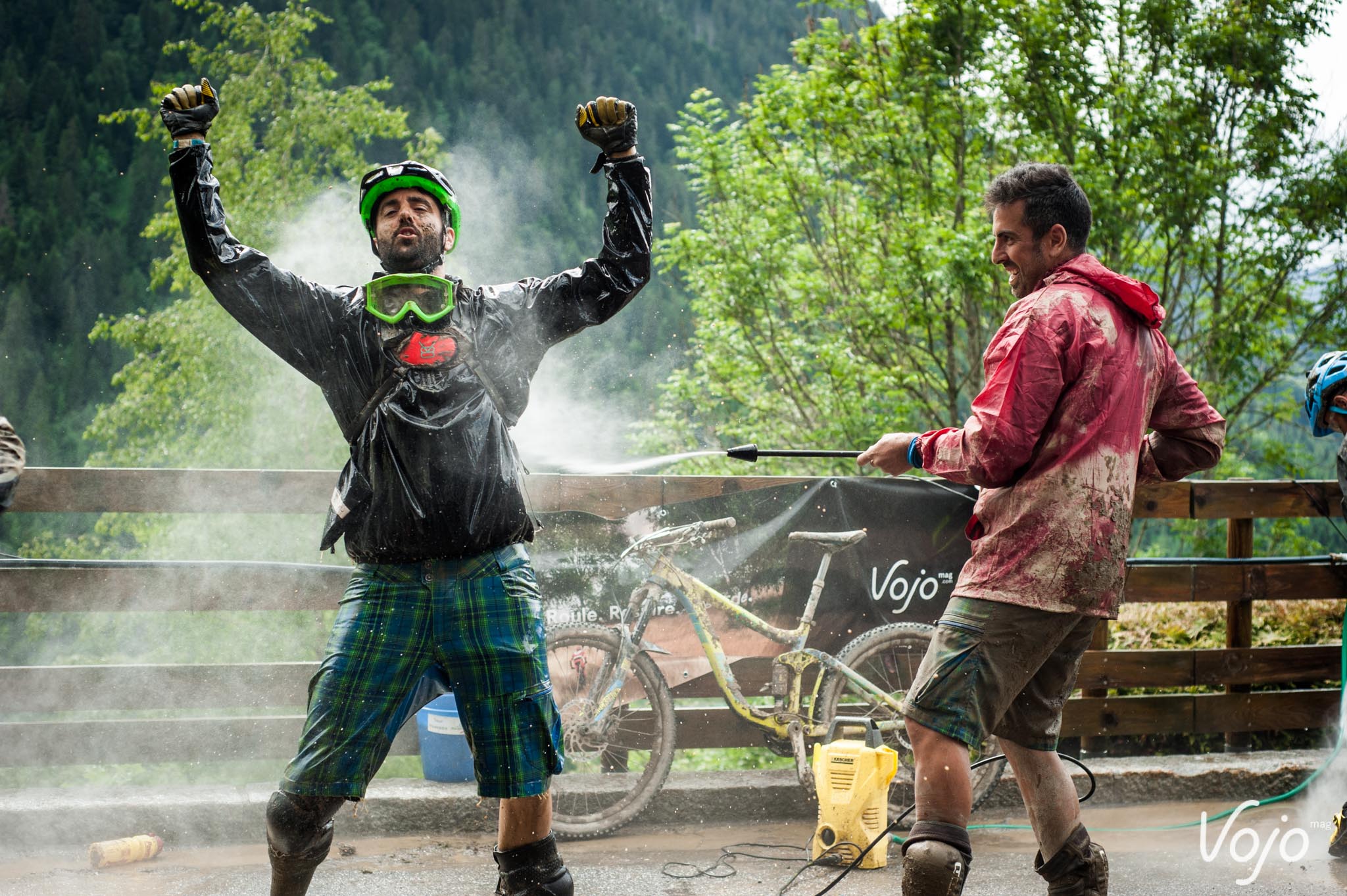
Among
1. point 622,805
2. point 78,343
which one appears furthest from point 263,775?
point 78,343

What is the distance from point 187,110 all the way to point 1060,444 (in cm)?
233

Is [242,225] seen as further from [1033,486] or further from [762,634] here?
[1033,486]

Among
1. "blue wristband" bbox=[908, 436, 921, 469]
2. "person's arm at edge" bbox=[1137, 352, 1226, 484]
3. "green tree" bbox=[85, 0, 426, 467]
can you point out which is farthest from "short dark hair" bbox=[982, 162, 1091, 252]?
"green tree" bbox=[85, 0, 426, 467]

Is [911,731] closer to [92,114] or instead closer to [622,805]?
[622,805]

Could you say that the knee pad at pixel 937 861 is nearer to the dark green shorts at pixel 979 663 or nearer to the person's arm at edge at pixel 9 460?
the dark green shorts at pixel 979 663

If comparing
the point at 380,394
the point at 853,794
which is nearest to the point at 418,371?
the point at 380,394

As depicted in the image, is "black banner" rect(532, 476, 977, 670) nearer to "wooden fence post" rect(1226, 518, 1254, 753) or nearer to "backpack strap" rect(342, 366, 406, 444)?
"wooden fence post" rect(1226, 518, 1254, 753)

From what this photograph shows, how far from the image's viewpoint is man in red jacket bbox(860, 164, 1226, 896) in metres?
2.56

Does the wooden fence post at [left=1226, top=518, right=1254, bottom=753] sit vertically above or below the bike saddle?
below

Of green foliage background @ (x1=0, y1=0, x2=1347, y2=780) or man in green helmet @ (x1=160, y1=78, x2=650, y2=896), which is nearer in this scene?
man in green helmet @ (x1=160, y1=78, x2=650, y2=896)

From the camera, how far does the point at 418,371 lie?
2.81 m

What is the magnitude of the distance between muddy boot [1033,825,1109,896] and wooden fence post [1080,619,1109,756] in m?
2.63

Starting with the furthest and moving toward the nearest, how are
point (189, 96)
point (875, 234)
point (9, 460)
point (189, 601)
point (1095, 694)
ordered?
point (875, 234) → point (1095, 694) → point (189, 601) → point (9, 460) → point (189, 96)

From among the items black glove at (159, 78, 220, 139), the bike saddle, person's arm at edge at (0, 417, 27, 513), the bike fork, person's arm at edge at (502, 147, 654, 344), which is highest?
black glove at (159, 78, 220, 139)
